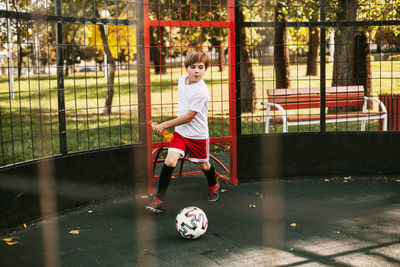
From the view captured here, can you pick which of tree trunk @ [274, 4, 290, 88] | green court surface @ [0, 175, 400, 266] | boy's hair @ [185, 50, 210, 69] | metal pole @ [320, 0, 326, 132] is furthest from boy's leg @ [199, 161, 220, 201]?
tree trunk @ [274, 4, 290, 88]

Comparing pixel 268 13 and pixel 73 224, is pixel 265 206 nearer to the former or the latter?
pixel 73 224

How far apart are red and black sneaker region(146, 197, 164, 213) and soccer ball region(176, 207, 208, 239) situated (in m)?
0.84

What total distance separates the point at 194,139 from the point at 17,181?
199 centimetres

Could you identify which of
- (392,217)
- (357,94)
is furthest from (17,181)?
(357,94)

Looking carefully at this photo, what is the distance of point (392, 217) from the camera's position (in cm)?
562

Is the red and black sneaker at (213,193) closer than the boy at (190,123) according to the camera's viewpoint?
No

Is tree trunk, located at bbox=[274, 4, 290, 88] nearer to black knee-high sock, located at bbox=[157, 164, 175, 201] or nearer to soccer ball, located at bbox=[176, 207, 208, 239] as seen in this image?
black knee-high sock, located at bbox=[157, 164, 175, 201]

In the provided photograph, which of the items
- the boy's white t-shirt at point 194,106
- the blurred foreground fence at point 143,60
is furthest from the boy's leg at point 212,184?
the blurred foreground fence at point 143,60

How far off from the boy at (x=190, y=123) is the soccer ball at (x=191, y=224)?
0.89 m

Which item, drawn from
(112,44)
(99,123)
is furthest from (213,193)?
(99,123)

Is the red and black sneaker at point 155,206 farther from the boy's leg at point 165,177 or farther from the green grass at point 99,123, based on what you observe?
the green grass at point 99,123

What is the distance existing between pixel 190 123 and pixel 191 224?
4.91 feet

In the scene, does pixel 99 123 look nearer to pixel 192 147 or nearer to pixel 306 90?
pixel 306 90

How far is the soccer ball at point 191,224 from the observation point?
16.1 ft
